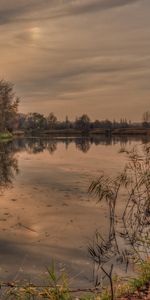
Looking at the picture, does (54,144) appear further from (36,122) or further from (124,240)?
(36,122)

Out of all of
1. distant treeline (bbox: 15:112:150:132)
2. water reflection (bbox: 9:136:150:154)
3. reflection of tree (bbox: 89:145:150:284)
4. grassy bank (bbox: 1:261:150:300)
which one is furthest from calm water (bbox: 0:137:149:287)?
distant treeline (bbox: 15:112:150:132)

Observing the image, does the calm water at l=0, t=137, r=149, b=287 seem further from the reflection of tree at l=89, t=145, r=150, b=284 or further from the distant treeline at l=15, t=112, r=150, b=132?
the distant treeline at l=15, t=112, r=150, b=132

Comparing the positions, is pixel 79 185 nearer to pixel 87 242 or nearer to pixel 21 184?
pixel 21 184

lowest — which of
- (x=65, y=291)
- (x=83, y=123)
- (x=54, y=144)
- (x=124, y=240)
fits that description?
(x=124, y=240)

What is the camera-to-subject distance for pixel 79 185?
24.2 metres

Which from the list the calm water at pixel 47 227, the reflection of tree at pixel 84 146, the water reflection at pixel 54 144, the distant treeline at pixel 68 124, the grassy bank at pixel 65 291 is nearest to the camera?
Result: the grassy bank at pixel 65 291

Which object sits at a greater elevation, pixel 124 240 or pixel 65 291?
pixel 65 291

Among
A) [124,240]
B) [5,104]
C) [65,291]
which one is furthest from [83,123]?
[65,291]

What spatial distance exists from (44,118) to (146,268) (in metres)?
171

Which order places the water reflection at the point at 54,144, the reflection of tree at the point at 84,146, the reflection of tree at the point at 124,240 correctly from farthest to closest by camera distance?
the water reflection at the point at 54,144 → the reflection of tree at the point at 84,146 → the reflection of tree at the point at 124,240

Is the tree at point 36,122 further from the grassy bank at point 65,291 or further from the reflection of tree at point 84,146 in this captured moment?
the grassy bank at point 65,291

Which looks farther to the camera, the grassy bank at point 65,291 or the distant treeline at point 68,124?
the distant treeline at point 68,124

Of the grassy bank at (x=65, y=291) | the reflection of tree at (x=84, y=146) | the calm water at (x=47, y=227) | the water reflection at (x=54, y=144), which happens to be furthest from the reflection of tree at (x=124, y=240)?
the reflection of tree at (x=84, y=146)

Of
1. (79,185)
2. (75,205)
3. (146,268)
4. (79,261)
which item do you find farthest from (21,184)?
(146,268)
